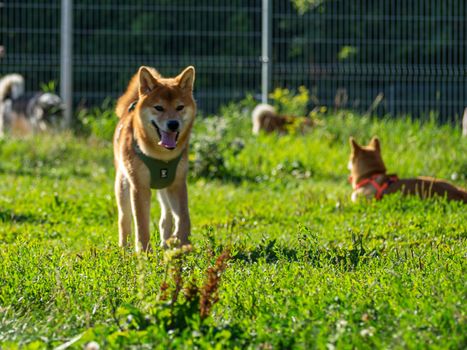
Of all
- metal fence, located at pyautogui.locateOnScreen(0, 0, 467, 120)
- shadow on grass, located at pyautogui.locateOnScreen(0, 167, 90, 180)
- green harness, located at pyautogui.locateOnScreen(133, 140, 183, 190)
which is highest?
metal fence, located at pyautogui.locateOnScreen(0, 0, 467, 120)

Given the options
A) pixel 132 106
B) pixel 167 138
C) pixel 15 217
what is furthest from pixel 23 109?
pixel 167 138

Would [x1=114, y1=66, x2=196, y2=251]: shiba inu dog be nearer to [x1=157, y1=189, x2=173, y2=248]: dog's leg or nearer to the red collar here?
[x1=157, y1=189, x2=173, y2=248]: dog's leg

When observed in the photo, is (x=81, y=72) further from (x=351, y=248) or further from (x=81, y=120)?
(x=351, y=248)

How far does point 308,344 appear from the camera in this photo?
3473 millimetres

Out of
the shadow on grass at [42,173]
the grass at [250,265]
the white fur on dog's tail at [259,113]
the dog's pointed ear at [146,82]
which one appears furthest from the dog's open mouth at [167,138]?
the white fur on dog's tail at [259,113]

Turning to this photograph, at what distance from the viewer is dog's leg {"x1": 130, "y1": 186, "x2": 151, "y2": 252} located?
6.20 meters

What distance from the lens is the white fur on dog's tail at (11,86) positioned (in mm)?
14750

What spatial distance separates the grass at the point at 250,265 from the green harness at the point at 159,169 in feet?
1.45

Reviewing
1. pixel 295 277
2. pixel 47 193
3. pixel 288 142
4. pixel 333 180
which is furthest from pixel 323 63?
pixel 295 277

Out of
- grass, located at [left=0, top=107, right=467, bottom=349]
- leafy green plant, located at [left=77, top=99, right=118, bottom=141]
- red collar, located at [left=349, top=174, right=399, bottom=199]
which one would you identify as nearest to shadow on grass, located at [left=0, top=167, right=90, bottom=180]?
grass, located at [left=0, top=107, right=467, bottom=349]

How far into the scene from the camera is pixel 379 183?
8.25 m

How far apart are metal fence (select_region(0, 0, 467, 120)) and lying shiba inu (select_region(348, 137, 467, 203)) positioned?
4.81 m

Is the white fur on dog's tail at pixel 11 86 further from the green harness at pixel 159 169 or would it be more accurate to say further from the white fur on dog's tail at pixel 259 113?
the green harness at pixel 159 169

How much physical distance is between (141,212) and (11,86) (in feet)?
30.5
